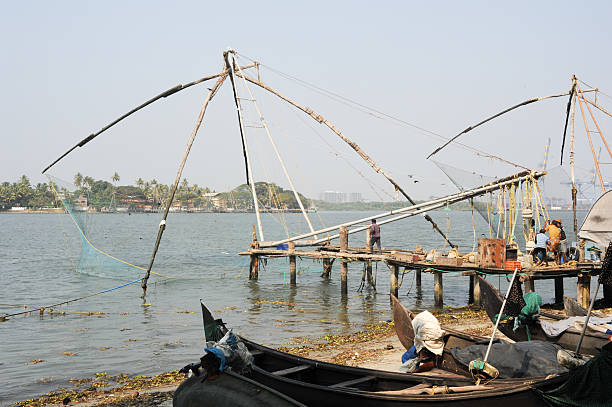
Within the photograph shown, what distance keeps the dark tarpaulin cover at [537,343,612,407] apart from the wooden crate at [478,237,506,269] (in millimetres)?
9187

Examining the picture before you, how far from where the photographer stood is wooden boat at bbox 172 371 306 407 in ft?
18.4

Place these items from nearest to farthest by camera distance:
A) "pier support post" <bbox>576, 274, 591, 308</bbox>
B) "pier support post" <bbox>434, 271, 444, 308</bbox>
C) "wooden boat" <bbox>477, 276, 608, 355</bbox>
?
"wooden boat" <bbox>477, 276, 608, 355</bbox>, "pier support post" <bbox>576, 274, 591, 308</bbox>, "pier support post" <bbox>434, 271, 444, 308</bbox>

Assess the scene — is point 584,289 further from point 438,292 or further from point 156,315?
point 156,315

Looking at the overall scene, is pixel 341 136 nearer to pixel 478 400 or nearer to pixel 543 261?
pixel 543 261

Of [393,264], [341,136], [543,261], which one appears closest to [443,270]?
[393,264]

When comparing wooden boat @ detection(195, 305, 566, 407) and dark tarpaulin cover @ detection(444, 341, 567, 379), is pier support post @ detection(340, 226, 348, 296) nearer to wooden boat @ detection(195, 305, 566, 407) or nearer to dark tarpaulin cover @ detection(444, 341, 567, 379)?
dark tarpaulin cover @ detection(444, 341, 567, 379)

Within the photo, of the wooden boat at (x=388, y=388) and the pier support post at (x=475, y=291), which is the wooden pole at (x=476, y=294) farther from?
the wooden boat at (x=388, y=388)

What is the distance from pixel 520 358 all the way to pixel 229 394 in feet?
12.1

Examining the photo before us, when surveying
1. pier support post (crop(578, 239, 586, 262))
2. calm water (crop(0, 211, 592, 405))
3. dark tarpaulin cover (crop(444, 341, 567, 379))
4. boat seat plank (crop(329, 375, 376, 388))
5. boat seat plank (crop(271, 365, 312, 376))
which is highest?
pier support post (crop(578, 239, 586, 262))

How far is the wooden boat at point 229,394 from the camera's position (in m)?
5.62

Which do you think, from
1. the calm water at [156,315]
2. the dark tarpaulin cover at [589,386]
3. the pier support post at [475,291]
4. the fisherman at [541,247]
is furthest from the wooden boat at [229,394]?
the fisherman at [541,247]

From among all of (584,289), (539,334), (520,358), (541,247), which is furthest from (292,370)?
(584,289)

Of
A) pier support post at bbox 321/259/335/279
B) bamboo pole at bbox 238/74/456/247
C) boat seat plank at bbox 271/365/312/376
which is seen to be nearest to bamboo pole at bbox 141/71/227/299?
bamboo pole at bbox 238/74/456/247

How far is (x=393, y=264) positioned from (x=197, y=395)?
37.6ft
